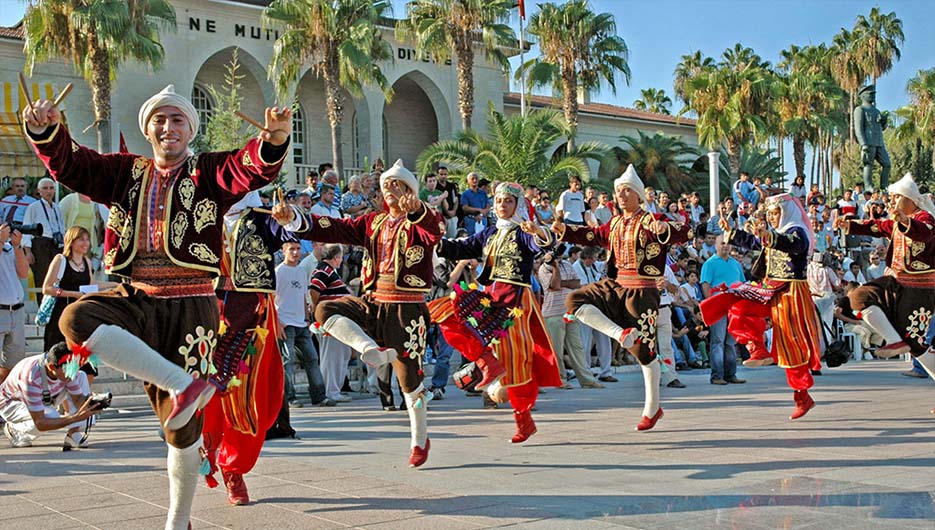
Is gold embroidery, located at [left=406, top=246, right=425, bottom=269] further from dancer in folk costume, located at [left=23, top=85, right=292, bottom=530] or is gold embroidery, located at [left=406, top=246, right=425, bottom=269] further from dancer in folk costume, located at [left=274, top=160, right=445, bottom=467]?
dancer in folk costume, located at [left=23, top=85, right=292, bottom=530]

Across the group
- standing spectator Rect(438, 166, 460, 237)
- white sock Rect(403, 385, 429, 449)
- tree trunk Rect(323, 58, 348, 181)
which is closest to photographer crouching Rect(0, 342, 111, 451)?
white sock Rect(403, 385, 429, 449)

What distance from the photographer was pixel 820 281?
1838 centimetres

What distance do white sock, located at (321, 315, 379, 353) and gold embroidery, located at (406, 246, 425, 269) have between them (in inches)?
25.8

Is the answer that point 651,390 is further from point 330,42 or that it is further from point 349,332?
point 330,42

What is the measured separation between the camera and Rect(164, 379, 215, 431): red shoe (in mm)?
5195

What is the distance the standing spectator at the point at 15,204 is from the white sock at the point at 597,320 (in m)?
8.93

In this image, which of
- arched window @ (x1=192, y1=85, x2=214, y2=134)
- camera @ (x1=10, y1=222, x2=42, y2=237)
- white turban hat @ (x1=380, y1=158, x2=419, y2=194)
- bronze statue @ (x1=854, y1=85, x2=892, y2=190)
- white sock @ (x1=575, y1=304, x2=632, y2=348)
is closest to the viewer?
white turban hat @ (x1=380, y1=158, x2=419, y2=194)

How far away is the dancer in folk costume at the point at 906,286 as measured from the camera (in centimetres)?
1059

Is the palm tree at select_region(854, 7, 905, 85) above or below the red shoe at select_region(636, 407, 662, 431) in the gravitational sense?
above

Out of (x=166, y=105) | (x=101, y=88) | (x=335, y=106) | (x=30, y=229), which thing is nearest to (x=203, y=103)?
(x=335, y=106)

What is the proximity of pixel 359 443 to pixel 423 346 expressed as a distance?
1575 mm

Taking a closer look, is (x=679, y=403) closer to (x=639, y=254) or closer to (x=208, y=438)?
(x=639, y=254)

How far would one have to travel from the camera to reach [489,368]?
9344 millimetres

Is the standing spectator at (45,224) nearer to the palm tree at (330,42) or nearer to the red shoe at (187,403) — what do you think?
the red shoe at (187,403)
